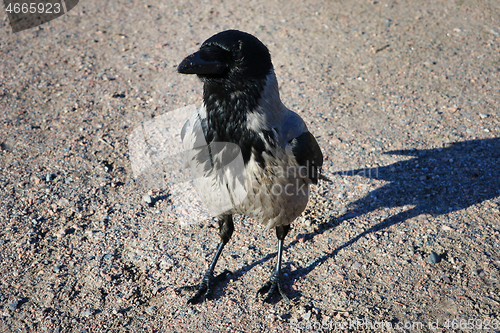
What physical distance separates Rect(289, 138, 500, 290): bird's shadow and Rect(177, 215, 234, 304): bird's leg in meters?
0.74

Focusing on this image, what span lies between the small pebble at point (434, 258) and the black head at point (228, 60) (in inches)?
91.4

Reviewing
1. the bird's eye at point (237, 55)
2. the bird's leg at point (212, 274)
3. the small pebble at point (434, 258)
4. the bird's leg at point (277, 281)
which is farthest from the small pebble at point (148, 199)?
the small pebble at point (434, 258)

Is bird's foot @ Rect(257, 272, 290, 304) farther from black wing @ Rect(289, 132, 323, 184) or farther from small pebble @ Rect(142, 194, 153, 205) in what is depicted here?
small pebble @ Rect(142, 194, 153, 205)

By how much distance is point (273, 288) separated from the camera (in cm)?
347

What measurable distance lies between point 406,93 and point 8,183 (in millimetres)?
5212

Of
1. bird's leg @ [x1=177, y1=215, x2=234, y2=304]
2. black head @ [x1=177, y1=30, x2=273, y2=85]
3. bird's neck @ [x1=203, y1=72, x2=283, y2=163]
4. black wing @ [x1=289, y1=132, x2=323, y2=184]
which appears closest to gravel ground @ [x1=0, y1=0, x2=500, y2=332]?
bird's leg @ [x1=177, y1=215, x2=234, y2=304]

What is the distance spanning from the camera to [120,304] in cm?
330

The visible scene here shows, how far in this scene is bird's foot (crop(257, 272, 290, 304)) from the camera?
3.41m

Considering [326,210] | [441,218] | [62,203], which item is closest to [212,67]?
[326,210]

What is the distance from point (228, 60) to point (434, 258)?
8.35ft

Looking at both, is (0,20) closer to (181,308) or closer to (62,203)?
(62,203)

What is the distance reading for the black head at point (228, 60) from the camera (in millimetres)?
2701

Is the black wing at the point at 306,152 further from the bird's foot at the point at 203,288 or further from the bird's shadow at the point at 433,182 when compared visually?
the bird's foot at the point at 203,288

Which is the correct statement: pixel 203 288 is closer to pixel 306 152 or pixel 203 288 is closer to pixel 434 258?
pixel 306 152
